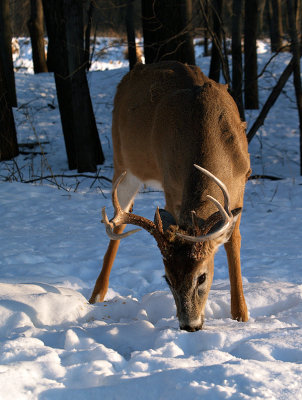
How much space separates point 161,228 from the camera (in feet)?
11.1

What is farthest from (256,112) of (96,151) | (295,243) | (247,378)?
(247,378)

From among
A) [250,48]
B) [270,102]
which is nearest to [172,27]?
[270,102]

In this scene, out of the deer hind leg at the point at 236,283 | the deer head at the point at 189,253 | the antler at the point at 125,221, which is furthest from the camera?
the deer hind leg at the point at 236,283

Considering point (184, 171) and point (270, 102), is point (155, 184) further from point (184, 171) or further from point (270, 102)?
point (270, 102)

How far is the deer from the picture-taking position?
338 centimetres

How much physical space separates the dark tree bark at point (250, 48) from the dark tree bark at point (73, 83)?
4769mm

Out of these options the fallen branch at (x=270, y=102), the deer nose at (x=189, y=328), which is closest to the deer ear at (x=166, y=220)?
the deer nose at (x=189, y=328)

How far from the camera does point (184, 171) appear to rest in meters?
4.09

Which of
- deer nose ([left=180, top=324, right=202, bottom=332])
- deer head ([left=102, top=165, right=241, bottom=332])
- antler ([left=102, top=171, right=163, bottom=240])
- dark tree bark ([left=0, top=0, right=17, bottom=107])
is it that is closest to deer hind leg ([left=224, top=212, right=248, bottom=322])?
deer head ([left=102, top=165, right=241, bottom=332])

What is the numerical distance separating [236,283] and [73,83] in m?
6.18

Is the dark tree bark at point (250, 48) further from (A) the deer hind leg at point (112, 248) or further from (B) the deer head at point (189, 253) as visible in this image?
(B) the deer head at point (189, 253)

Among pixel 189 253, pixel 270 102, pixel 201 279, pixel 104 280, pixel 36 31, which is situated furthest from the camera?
pixel 36 31

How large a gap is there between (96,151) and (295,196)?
14.9 ft

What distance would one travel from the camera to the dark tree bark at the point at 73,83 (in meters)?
8.98
